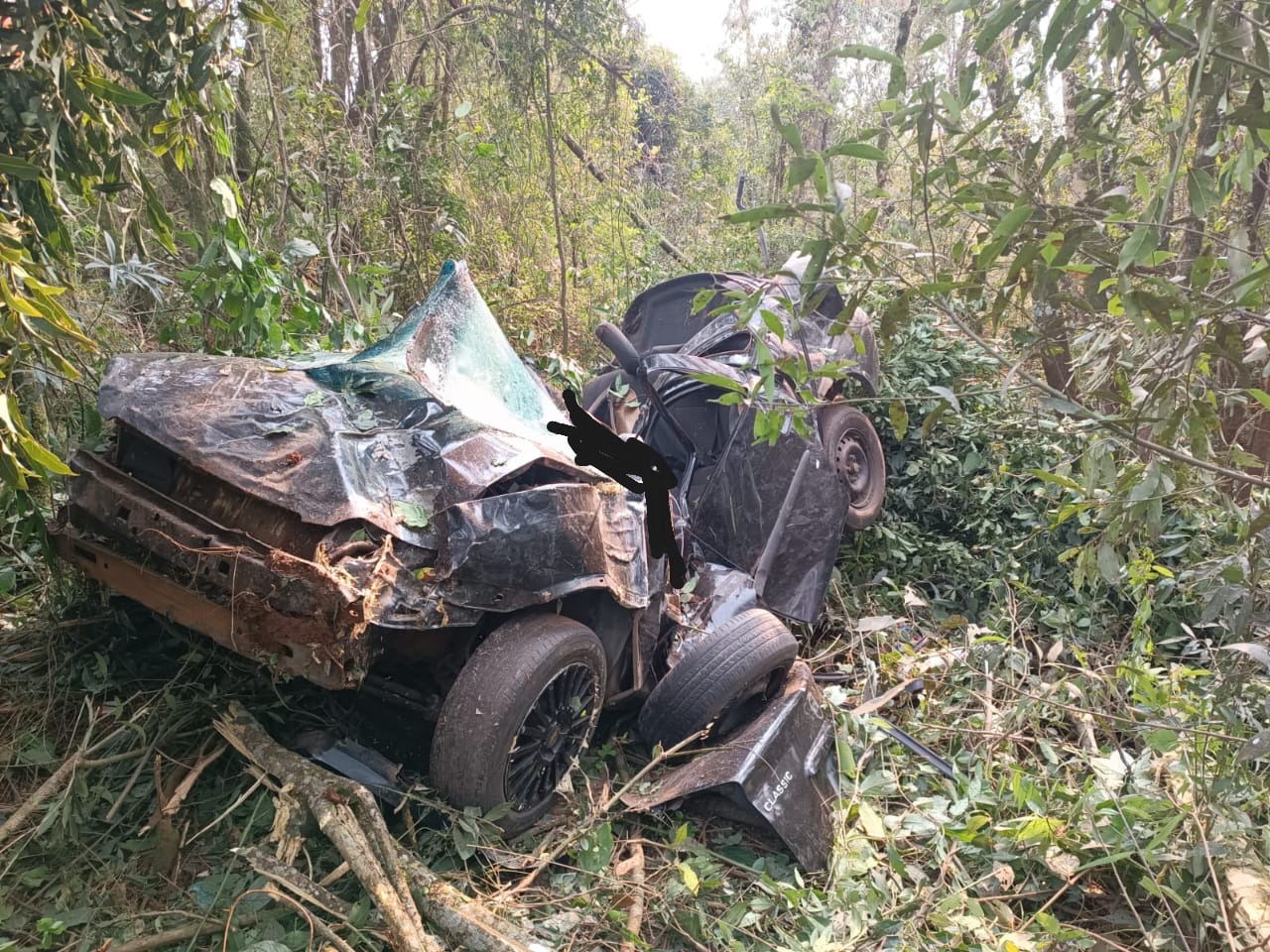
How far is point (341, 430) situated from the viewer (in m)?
2.55

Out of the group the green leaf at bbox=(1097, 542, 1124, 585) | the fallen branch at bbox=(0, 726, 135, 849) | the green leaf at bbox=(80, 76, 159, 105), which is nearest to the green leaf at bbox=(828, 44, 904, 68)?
the green leaf at bbox=(1097, 542, 1124, 585)

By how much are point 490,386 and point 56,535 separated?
1.48 m

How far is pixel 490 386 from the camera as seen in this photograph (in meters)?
3.25

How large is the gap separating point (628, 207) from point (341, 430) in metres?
6.27

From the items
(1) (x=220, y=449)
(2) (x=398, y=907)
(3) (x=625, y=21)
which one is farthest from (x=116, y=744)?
(3) (x=625, y=21)

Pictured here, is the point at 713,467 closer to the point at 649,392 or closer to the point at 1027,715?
the point at 649,392

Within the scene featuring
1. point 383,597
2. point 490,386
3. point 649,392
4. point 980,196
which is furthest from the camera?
point 649,392

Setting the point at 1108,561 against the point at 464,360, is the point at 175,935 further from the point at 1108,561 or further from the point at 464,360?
the point at 1108,561

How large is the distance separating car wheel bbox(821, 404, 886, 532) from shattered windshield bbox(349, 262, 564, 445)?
1874 millimetres

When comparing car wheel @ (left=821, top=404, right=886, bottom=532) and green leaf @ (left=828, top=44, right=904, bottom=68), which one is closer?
green leaf @ (left=828, top=44, right=904, bottom=68)

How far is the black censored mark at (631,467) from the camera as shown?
323 cm

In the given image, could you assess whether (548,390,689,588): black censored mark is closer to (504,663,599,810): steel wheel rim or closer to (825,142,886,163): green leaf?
(504,663,599,810): steel wheel rim

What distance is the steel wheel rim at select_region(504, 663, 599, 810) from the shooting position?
8.73 feet

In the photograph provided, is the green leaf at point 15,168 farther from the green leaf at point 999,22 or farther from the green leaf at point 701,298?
the green leaf at point 999,22
